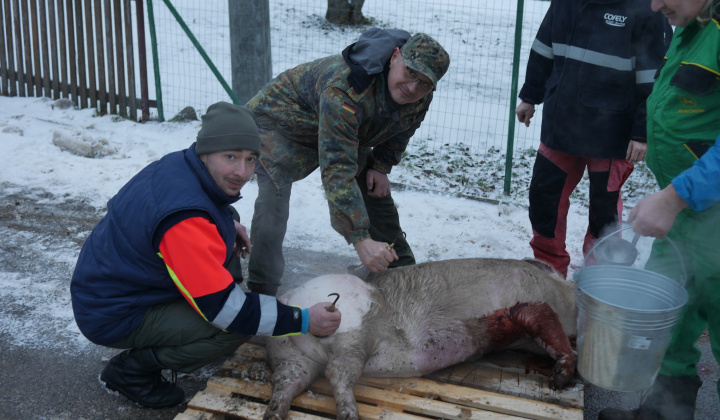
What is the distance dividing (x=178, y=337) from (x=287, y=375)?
559 mm

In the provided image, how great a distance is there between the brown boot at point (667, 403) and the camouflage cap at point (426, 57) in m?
1.93

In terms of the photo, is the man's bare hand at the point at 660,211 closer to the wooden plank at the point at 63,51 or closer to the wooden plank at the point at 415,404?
the wooden plank at the point at 415,404

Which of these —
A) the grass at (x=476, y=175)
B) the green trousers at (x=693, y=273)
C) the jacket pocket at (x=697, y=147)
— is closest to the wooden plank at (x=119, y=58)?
the grass at (x=476, y=175)

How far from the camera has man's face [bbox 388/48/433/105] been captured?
311 cm

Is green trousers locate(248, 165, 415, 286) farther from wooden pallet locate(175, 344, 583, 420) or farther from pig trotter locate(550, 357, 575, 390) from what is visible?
pig trotter locate(550, 357, 575, 390)

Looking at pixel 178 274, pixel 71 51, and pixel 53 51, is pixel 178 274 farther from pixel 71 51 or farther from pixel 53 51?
pixel 53 51

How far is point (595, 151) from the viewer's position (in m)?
4.12

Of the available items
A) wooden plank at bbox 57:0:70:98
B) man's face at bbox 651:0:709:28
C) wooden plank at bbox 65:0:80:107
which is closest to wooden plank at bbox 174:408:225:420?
man's face at bbox 651:0:709:28

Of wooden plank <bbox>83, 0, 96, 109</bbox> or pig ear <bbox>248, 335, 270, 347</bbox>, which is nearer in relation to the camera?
pig ear <bbox>248, 335, 270, 347</bbox>

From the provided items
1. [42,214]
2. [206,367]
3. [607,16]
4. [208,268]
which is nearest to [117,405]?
[206,367]

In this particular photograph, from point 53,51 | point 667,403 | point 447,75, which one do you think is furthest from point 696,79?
point 53,51

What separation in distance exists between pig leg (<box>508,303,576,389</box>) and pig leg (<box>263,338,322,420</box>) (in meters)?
1.12

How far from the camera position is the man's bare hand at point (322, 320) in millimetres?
2857

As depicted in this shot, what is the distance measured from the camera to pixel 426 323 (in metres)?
3.25
